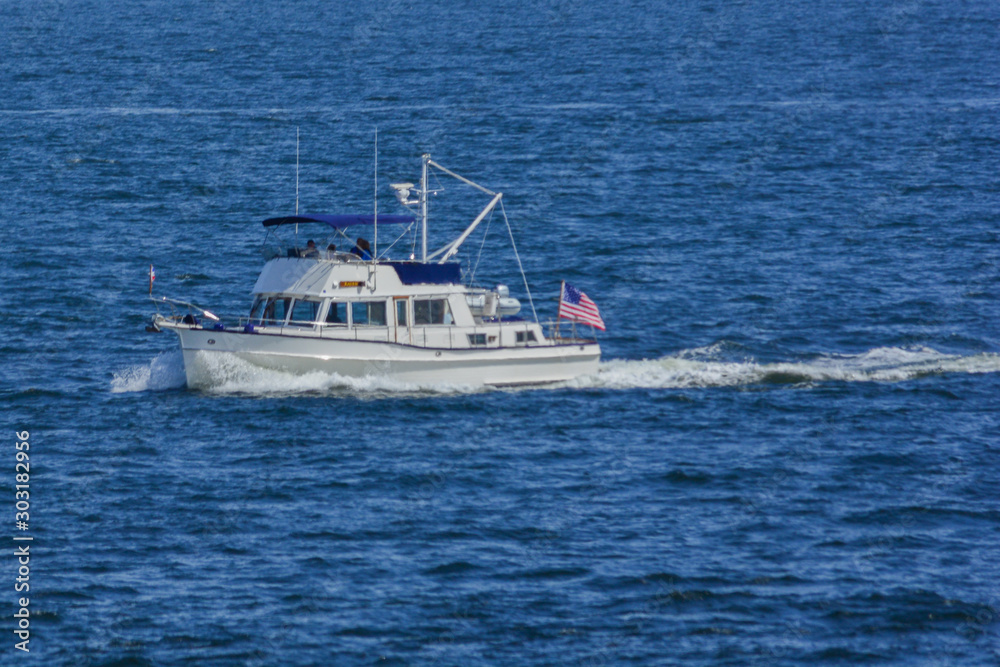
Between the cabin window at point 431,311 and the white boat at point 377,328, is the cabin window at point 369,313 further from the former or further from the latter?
the cabin window at point 431,311

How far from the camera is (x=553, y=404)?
146ft

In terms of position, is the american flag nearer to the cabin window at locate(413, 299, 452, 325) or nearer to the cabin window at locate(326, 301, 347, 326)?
the cabin window at locate(413, 299, 452, 325)

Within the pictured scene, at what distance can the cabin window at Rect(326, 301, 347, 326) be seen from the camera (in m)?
45.4

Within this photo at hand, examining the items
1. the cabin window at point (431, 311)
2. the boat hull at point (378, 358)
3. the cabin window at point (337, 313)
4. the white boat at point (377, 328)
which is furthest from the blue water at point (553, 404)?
the cabin window at point (431, 311)

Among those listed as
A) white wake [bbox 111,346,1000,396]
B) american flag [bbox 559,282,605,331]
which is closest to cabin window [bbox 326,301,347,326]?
white wake [bbox 111,346,1000,396]

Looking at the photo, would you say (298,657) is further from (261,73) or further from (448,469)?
(261,73)

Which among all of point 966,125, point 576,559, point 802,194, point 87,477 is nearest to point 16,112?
point 802,194

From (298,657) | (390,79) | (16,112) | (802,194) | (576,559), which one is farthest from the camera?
(390,79)

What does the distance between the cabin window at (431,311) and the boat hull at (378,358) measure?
1674 millimetres

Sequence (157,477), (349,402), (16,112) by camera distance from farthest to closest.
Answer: (16,112) < (349,402) < (157,477)

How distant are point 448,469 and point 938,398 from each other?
16.1 meters

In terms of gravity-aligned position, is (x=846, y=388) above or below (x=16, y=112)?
below

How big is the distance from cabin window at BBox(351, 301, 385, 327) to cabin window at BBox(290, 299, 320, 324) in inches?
46.8

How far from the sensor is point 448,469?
3841 centimetres
